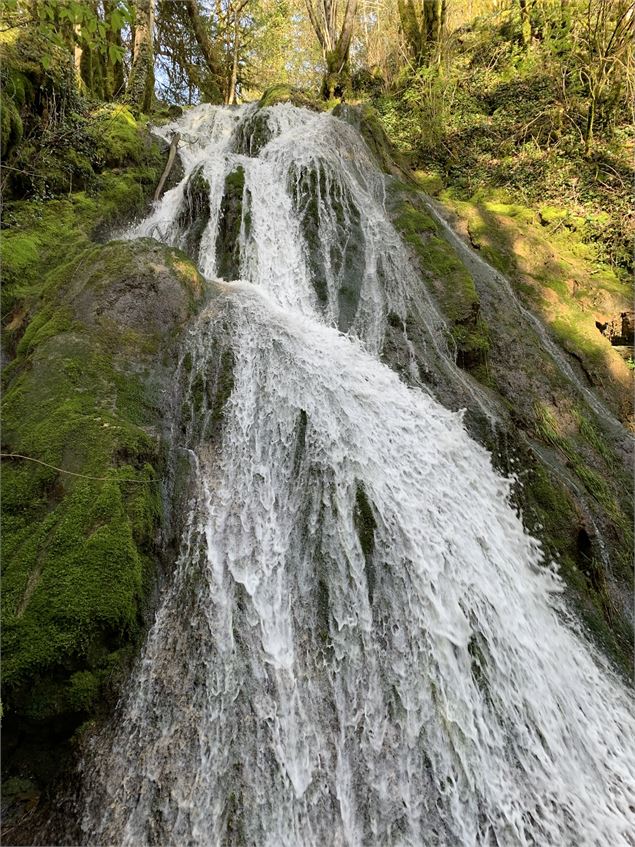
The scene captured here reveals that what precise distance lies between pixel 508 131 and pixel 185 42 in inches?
471

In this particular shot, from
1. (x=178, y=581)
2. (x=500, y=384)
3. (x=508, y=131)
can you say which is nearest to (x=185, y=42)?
(x=508, y=131)

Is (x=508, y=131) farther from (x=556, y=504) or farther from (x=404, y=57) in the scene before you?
(x=556, y=504)

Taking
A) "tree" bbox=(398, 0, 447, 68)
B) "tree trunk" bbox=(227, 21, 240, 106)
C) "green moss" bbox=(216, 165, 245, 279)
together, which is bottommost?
"green moss" bbox=(216, 165, 245, 279)

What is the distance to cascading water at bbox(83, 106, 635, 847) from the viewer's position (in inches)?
115

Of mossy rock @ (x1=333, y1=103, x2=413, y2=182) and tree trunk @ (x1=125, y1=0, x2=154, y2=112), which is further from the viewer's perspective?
tree trunk @ (x1=125, y1=0, x2=154, y2=112)

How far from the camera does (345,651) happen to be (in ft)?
11.4

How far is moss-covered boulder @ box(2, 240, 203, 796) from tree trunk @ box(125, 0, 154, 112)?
948 cm

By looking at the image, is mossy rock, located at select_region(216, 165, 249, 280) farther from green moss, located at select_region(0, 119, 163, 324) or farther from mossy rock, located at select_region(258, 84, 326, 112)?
mossy rock, located at select_region(258, 84, 326, 112)

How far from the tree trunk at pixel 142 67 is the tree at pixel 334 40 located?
5213 mm

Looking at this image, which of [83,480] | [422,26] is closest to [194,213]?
[83,480]

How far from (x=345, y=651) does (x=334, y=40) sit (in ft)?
61.0

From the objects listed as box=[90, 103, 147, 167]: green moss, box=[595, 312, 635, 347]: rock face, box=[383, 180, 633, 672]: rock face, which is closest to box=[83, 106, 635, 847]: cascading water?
box=[383, 180, 633, 672]: rock face

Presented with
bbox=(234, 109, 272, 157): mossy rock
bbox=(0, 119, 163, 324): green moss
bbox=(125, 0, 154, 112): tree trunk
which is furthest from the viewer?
bbox=(125, 0, 154, 112): tree trunk

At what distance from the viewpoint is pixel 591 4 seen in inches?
A: 422
